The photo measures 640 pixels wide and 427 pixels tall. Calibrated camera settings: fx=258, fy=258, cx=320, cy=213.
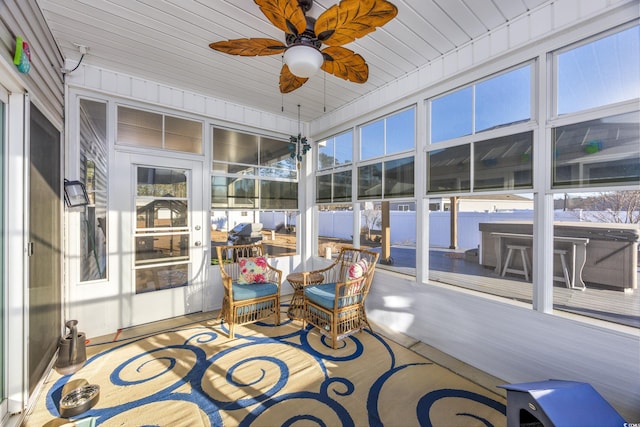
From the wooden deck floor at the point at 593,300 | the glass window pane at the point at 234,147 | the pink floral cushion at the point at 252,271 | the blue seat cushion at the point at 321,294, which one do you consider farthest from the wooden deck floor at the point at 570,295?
the glass window pane at the point at 234,147

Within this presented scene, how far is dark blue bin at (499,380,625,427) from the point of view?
1299 mm

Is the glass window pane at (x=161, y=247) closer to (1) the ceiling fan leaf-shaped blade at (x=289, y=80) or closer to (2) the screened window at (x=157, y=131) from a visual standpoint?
(2) the screened window at (x=157, y=131)

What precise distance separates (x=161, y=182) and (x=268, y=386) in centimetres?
270

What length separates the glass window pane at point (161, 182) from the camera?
3188 mm

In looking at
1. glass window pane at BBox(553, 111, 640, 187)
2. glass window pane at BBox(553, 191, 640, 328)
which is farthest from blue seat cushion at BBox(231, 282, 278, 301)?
glass window pane at BBox(553, 111, 640, 187)

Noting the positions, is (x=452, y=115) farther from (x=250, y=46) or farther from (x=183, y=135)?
(x=183, y=135)

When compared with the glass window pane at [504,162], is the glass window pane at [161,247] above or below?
below

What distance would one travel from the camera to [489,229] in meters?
4.31

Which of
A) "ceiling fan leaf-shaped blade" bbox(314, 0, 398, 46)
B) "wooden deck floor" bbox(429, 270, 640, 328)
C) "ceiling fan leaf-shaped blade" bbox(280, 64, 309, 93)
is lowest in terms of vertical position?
"wooden deck floor" bbox(429, 270, 640, 328)

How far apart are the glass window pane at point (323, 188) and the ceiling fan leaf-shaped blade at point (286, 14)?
2607mm

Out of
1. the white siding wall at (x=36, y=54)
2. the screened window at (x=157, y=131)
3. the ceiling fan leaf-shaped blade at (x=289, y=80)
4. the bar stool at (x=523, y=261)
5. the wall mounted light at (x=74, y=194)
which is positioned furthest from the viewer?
the bar stool at (x=523, y=261)

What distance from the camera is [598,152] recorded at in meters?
1.82

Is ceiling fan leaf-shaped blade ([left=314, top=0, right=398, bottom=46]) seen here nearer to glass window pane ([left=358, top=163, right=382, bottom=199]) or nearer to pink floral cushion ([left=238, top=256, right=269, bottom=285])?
glass window pane ([left=358, top=163, right=382, bottom=199])

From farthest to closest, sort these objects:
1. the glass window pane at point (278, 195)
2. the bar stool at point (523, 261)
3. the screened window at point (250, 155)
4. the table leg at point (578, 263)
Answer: the glass window pane at point (278, 195) < the screened window at point (250, 155) < the bar stool at point (523, 261) < the table leg at point (578, 263)
